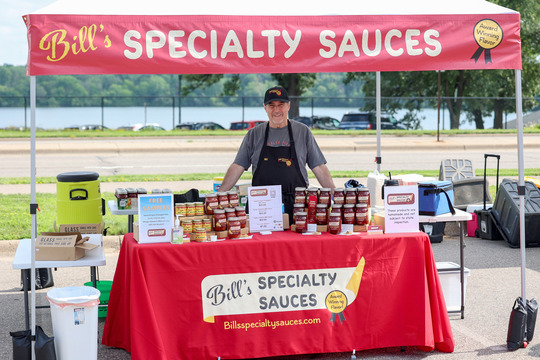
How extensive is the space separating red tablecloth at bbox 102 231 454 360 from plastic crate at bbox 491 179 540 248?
4.22 m

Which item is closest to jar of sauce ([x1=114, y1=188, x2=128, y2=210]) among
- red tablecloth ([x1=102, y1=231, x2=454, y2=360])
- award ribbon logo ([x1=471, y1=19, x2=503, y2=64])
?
red tablecloth ([x1=102, y1=231, x2=454, y2=360])

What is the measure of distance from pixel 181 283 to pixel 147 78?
215ft

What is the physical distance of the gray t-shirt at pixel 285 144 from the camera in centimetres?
643

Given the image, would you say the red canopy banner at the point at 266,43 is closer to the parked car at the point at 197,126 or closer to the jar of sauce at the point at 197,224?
the jar of sauce at the point at 197,224

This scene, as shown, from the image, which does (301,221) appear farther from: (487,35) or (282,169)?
(487,35)

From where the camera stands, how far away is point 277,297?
18.1ft

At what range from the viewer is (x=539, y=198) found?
31.8 ft

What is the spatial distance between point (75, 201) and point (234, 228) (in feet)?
8.18

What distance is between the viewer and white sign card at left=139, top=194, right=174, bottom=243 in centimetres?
538

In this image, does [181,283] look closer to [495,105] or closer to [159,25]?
[159,25]

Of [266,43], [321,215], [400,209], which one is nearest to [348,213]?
[321,215]

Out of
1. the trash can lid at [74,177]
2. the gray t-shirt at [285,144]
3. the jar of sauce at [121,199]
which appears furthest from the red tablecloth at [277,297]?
the trash can lid at [74,177]

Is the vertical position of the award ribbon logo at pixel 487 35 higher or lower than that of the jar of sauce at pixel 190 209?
higher

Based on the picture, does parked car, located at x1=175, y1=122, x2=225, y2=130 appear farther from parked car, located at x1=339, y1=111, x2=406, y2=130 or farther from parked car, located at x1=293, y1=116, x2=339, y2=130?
parked car, located at x1=339, y1=111, x2=406, y2=130
